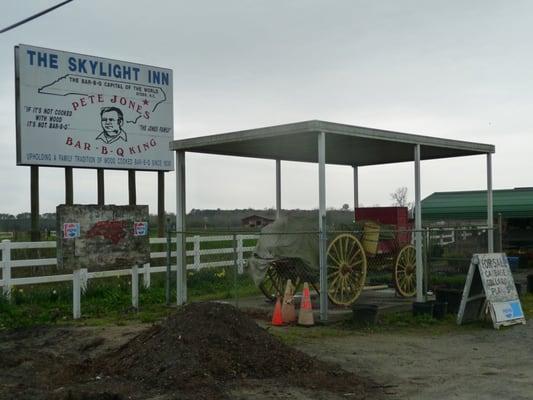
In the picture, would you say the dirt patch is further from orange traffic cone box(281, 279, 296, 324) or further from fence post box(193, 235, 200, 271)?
fence post box(193, 235, 200, 271)

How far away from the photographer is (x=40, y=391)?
672 centimetres

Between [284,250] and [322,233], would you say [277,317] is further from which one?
[322,233]

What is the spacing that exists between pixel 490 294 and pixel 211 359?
6.53 m

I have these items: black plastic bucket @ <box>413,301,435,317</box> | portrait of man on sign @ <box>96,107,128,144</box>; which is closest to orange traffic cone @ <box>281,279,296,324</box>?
black plastic bucket @ <box>413,301,435,317</box>

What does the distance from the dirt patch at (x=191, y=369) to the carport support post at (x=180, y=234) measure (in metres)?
5.00

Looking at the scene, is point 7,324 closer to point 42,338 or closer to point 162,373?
point 42,338

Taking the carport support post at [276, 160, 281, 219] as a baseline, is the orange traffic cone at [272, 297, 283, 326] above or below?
below

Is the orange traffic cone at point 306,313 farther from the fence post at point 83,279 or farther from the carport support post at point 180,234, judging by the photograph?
the fence post at point 83,279

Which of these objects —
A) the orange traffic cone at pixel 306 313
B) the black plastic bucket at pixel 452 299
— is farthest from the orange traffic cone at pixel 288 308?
the black plastic bucket at pixel 452 299

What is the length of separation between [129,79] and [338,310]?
8.42 metres

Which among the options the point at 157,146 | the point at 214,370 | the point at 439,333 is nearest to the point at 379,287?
the point at 439,333

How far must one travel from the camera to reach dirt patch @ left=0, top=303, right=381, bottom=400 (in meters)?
6.55

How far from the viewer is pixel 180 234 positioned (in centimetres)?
1377

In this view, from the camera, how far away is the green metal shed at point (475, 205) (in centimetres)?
2466
